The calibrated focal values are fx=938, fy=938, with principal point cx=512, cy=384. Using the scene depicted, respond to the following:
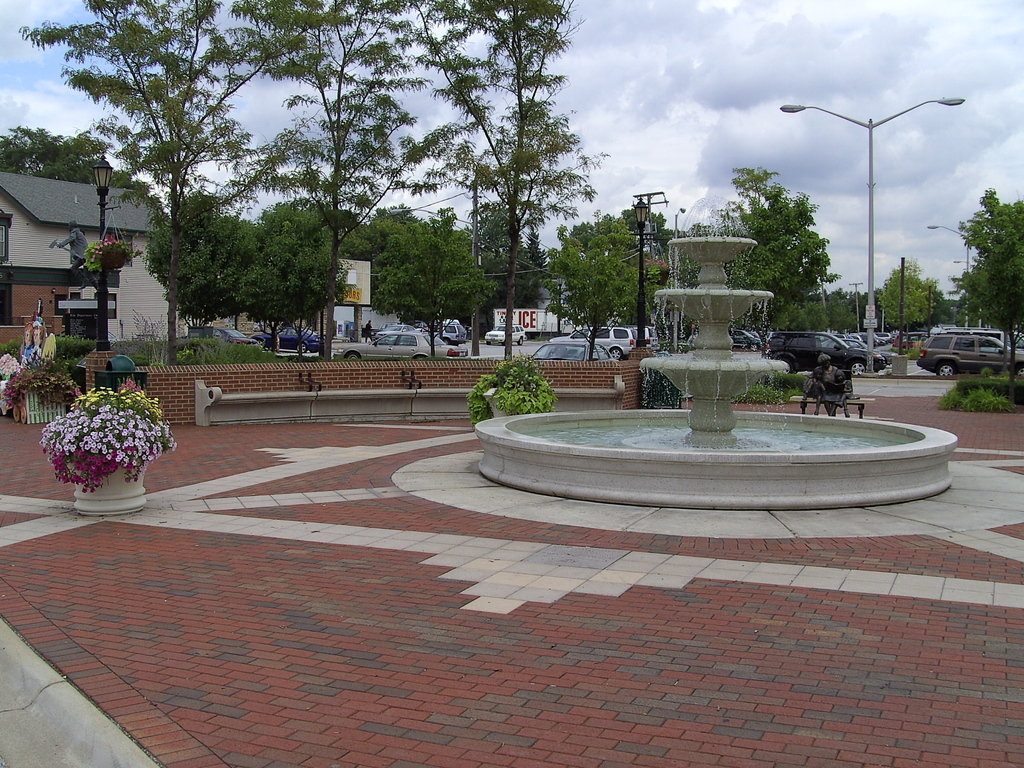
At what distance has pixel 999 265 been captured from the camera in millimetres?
21391

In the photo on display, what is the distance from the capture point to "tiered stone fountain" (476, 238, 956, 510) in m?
8.86

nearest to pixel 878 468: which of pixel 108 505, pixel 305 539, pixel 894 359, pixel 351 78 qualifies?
pixel 305 539

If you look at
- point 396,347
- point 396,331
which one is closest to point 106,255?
point 396,347

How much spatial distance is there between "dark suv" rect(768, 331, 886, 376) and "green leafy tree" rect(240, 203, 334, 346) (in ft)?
56.7

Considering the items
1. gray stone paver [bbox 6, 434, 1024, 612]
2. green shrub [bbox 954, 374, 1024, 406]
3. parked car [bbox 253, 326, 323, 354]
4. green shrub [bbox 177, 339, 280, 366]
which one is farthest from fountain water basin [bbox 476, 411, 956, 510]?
parked car [bbox 253, 326, 323, 354]

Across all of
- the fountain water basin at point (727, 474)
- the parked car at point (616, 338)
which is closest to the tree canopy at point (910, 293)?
the parked car at point (616, 338)

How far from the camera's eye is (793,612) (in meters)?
5.93

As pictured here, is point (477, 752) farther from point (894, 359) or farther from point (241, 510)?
point (894, 359)

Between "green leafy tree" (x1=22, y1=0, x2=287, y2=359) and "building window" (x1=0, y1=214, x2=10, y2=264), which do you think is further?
"building window" (x1=0, y1=214, x2=10, y2=264)

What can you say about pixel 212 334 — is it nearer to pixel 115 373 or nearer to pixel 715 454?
pixel 115 373

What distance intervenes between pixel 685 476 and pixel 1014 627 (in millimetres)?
3618

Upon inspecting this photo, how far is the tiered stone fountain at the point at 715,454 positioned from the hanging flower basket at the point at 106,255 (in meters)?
8.83

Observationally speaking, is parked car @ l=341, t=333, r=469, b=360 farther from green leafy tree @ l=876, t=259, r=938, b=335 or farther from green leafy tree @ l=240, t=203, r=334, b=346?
green leafy tree @ l=876, t=259, r=938, b=335

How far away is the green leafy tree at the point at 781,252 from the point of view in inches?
1326
